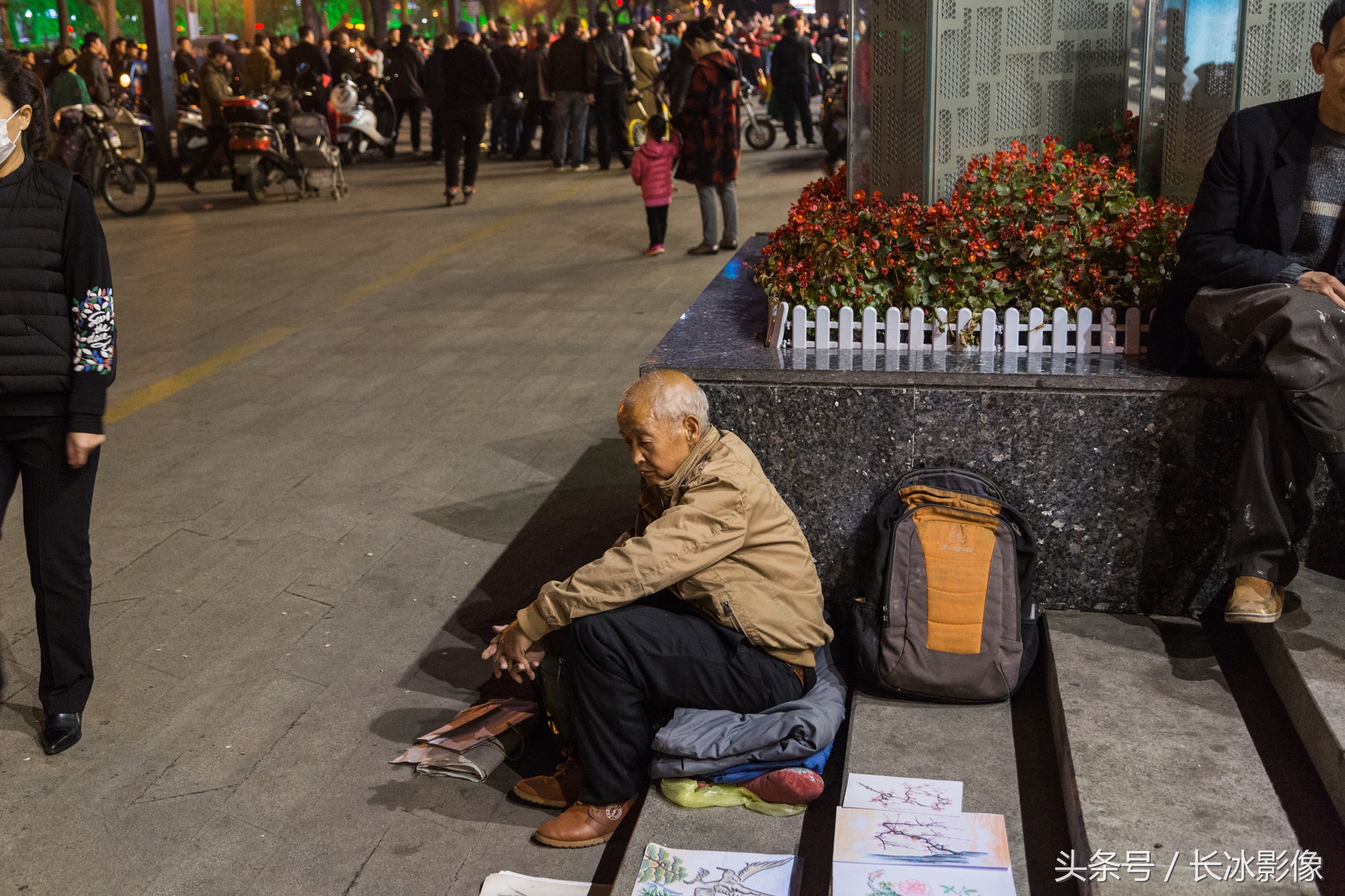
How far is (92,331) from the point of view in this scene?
136 inches

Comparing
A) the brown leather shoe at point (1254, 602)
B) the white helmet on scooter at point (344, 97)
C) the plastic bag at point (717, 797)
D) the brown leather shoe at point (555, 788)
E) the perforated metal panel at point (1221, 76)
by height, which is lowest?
the brown leather shoe at point (555, 788)

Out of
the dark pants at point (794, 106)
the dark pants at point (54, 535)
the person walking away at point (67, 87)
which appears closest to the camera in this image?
the dark pants at point (54, 535)

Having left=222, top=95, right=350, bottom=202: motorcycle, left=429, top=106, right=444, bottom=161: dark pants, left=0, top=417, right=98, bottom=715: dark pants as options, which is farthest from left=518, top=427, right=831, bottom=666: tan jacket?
left=222, top=95, right=350, bottom=202: motorcycle

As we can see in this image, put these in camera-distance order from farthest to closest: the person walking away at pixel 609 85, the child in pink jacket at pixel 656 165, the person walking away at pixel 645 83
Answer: the person walking away at pixel 645 83, the person walking away at pixel 609 85, the child in pink jacket at pixel 656 165

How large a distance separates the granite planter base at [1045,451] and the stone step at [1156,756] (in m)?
0.18

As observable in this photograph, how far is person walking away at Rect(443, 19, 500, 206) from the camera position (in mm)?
13445

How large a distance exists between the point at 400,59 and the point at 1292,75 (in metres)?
16.0

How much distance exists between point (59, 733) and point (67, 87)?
1241 centimetres

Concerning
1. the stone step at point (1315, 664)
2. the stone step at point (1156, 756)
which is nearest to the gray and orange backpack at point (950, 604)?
the stone step at point (1156, 756)

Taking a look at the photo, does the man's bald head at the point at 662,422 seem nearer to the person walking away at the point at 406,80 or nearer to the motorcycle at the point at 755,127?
the person walking away at the point at 406,80

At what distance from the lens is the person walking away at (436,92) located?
13914 mm

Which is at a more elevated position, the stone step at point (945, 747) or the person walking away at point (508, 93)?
the person walking away at point (508, 93)

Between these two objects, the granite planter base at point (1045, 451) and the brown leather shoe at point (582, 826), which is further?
the granite planter base at point (1045, 451)

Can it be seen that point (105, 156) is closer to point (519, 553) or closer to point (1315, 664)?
point (519, 553)
